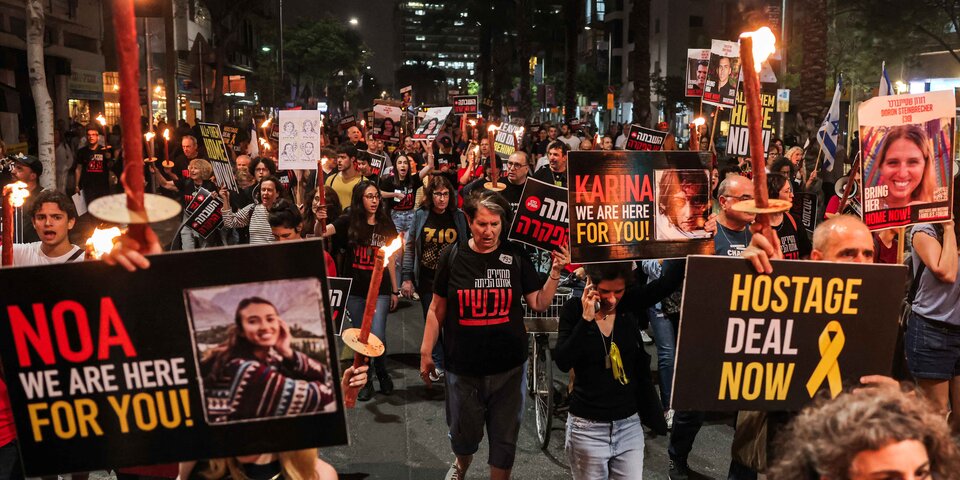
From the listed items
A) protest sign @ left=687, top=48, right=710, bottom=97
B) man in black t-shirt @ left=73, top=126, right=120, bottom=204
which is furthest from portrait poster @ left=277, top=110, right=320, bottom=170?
protest sign @ left=687, top=48, right=710, bottom=97

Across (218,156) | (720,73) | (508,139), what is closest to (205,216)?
(218,156)

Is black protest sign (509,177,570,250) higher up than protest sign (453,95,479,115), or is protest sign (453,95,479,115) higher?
protest sign (453,95,479,115)

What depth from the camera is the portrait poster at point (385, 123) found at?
17797mm

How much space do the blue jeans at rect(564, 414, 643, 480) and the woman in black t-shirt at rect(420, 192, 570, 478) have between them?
887 millimetres

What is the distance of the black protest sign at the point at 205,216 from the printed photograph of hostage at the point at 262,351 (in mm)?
6958

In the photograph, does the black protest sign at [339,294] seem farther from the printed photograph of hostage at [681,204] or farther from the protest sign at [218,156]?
the protest sign at [218,156]

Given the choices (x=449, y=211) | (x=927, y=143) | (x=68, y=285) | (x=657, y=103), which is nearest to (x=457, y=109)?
(x=449, y=211)

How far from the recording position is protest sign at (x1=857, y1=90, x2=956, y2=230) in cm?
485

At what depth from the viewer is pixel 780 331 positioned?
323cm

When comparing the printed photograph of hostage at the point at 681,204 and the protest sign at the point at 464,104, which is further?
the protest sign at the point at 464,104

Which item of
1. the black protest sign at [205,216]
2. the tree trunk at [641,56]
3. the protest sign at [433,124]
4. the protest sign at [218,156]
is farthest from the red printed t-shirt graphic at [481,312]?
the tree trunk at [641,56]

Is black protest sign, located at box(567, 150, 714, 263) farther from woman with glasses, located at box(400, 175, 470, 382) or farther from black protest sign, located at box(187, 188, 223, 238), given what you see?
black protest sign, located at box(187, 188, 223, 238)

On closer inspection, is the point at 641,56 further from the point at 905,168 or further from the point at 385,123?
the point at 905,168

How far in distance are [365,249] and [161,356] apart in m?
5.62
